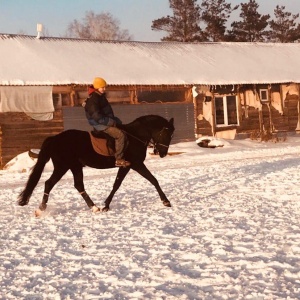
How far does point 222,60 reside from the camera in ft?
92.0

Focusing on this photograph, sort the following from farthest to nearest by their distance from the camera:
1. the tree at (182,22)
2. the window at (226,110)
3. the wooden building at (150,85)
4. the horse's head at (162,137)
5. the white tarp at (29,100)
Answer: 1. the tree at (182,22)
2. the window at (226,110)
3. the wooden building at (150,85)
4. the white tarp at (29,100)
5. the horse's head at (162,137)

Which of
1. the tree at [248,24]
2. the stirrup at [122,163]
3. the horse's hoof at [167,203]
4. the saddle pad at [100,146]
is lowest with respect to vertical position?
the horse's hoof at [167,203]

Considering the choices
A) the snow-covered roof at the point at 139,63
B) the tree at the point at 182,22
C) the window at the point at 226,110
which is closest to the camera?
the snow-covered roof at the point at 139,63

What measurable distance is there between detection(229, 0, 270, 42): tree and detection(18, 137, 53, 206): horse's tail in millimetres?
48021

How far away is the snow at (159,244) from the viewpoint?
4539 millimetres

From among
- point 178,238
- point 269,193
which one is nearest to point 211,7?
point 269,193

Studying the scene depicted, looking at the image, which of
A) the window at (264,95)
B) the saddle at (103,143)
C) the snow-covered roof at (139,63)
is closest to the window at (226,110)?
the snow-covered roof at (139,63)

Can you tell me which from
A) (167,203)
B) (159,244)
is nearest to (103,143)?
(167,203)

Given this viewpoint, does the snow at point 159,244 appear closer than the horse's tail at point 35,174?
Yes

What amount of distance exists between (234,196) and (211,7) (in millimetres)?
45862

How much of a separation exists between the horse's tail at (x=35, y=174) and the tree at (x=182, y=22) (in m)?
44.4

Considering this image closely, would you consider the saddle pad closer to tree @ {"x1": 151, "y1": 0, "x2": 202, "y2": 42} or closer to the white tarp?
the white tarp

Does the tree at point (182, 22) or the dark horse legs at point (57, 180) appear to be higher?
the tree at point (182, 22)

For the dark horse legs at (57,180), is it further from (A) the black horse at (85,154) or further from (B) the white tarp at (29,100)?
(B) the white tarp at (29,100)
